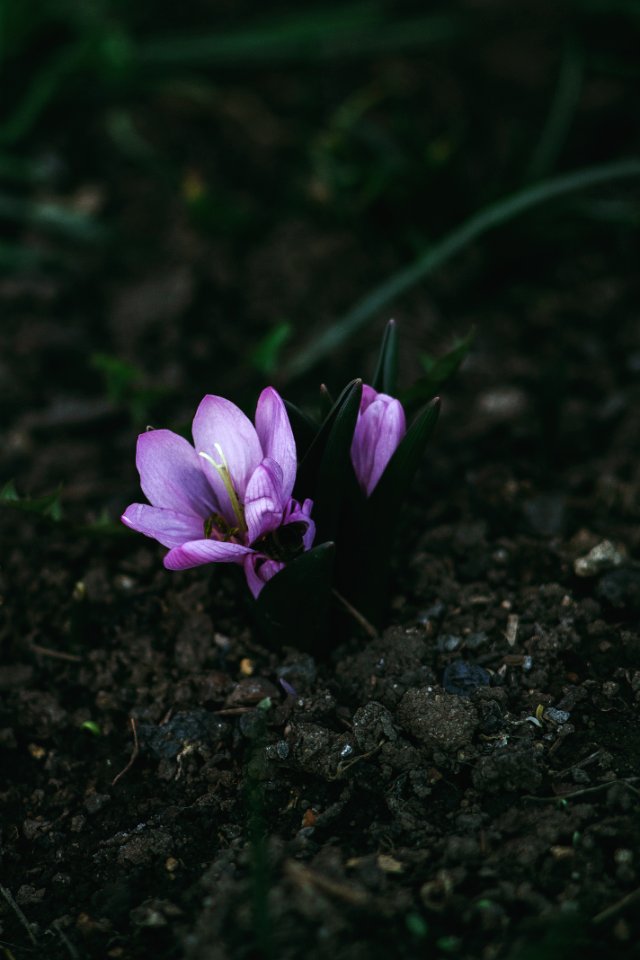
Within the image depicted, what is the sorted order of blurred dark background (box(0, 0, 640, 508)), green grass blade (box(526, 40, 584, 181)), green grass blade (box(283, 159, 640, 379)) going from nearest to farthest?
green grass blade (box(283, 159, 640, 379)) → blurred dark background (box(0, 0, 640, 508)) → green grass blade (box(526, 40, 584, 181))

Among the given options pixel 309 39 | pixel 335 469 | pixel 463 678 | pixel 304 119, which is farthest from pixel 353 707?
→ pixel 309 39

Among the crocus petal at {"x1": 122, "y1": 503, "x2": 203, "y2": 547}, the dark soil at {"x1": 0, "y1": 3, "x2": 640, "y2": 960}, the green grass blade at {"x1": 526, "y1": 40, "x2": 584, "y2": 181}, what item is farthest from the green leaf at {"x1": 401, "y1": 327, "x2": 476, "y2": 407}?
the green grass blade at {"x1": 526, "y1": 40, "x2": 584, "y2": 181}

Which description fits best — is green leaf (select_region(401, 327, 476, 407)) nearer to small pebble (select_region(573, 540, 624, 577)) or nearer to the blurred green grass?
small pebble (select_region(573, 540, 624, 577))

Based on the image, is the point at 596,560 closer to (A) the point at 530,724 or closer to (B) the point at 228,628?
(A) the point at 530,724

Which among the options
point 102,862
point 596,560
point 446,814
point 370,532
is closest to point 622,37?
point 596,560

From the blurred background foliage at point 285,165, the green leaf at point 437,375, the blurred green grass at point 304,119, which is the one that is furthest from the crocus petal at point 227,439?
the blurred green grass at point 304,119
